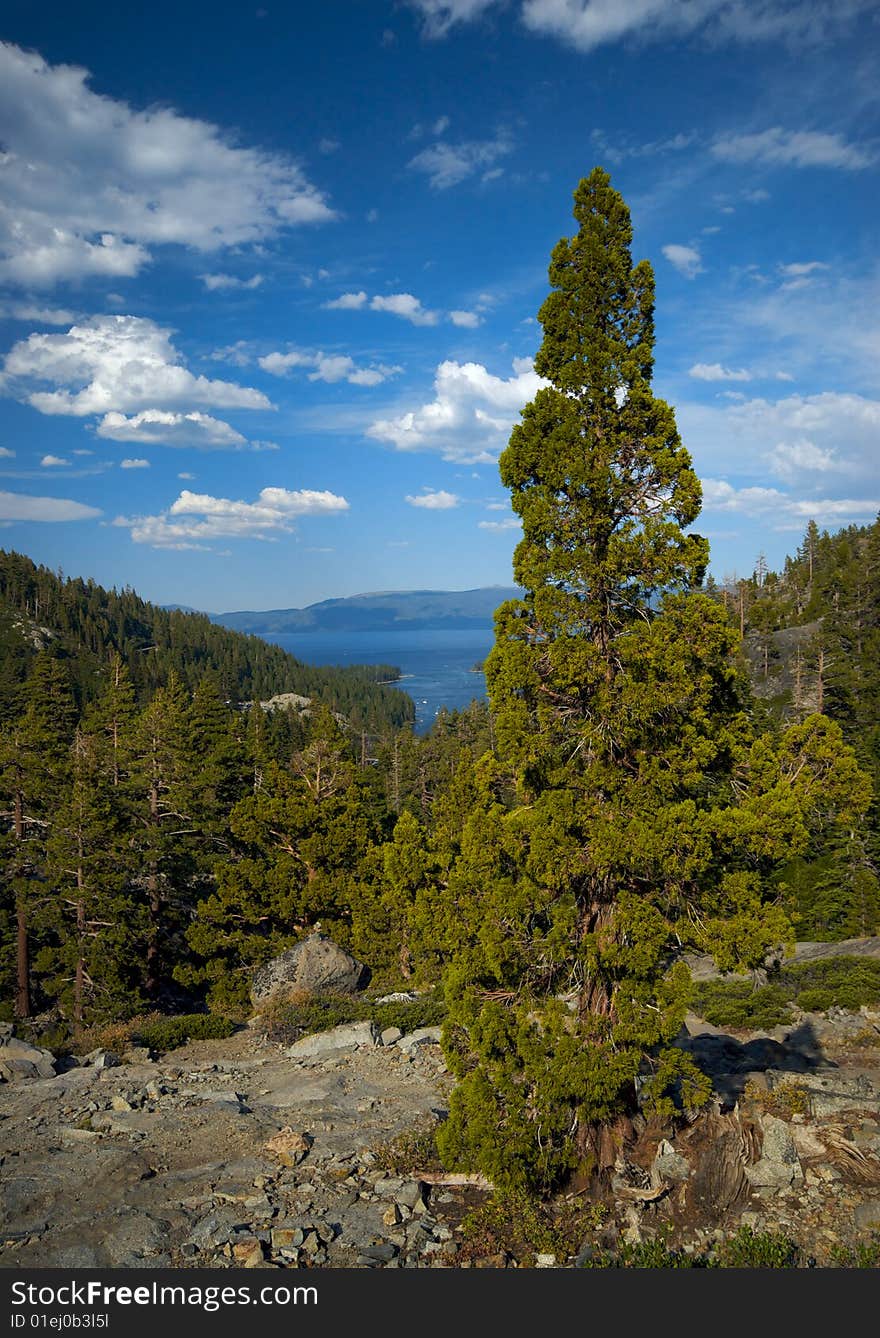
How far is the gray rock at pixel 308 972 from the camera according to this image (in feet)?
87.9

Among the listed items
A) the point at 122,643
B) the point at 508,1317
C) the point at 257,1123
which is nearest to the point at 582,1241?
the point at 508,1317

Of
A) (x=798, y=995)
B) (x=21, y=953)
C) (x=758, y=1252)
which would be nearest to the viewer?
(x=758, y=1252)

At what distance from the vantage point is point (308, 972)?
27.0 meters

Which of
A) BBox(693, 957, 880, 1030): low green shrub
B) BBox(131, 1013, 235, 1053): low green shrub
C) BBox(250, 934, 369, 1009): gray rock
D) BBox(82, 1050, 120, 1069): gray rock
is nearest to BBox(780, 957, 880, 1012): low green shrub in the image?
BBox(693, 957, 880, 1030): low green shrub

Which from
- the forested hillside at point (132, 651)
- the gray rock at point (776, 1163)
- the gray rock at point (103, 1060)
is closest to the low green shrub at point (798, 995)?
the gray rock at point (776, 1163)

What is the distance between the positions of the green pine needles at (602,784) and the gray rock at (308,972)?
54.8 feet

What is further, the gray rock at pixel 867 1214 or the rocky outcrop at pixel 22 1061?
the rocky outcrop at pixel 22 1061

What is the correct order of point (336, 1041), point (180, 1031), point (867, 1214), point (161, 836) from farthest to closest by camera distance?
point (161, 836) < point (180, 1031) < point (336, 1041) < point (867, 1214)

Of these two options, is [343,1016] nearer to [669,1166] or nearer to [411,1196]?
[411,1196]

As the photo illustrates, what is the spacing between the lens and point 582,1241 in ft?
31.4

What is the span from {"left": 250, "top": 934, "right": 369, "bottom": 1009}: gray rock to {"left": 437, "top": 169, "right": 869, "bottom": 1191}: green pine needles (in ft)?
54.8

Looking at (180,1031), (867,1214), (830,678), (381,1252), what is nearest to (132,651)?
(830,678)

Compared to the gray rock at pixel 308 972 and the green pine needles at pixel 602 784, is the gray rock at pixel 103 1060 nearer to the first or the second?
the gray rock at pixel 308 972

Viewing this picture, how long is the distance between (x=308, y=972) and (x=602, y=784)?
65.8 feet
